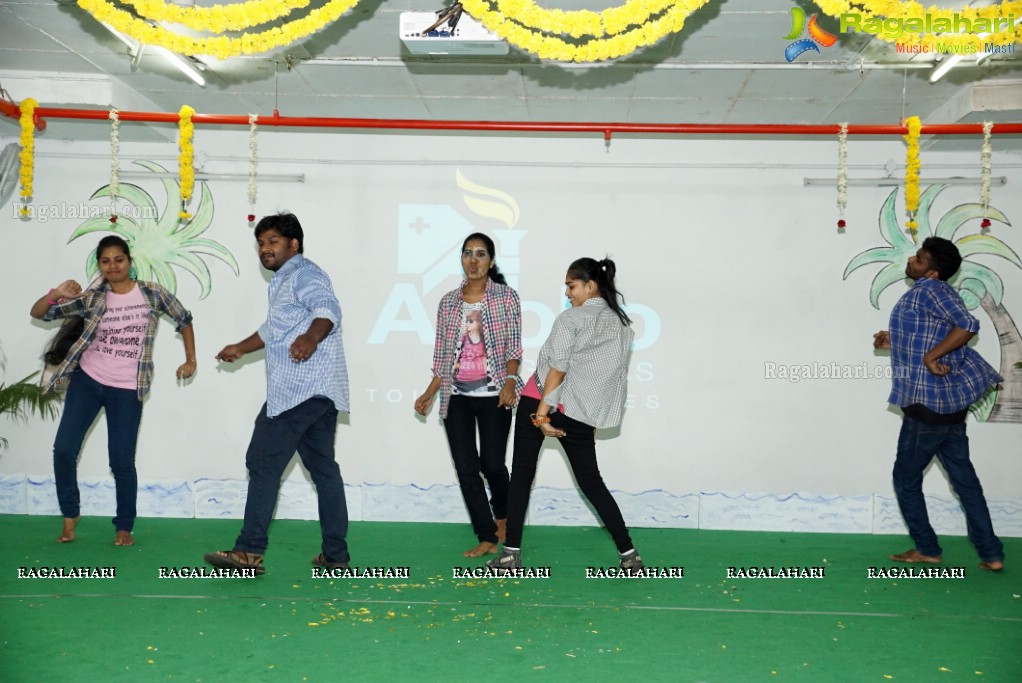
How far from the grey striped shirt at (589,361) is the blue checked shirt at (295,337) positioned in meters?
1.01

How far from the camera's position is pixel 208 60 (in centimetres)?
518

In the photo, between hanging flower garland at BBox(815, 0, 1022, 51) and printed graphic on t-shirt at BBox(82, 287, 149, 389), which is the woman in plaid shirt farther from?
hanging flower garland at BBox(815, 0, 1022, 51)

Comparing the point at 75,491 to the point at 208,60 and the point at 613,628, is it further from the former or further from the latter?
the point at 613,628

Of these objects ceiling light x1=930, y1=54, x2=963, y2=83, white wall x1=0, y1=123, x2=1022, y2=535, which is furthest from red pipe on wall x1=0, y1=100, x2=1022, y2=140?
white wall x1=0, y1=123, x2=1022, y2=535

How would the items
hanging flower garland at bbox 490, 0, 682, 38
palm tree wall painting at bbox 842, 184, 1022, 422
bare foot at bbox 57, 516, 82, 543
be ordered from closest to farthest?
hanging flower garland at bbox 490, 0, 682, 38, bare foot at bbox 57, 516, 82, 543, palm tree wall painting at bbox 842, 184, 1022, 422

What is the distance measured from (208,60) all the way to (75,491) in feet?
8.13

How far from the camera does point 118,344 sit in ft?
16.7

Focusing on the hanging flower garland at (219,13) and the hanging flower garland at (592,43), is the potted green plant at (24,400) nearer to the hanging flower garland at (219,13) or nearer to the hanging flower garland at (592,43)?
the hanging flower garland at (219,13)

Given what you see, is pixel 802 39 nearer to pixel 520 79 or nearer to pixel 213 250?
pixel 520 79

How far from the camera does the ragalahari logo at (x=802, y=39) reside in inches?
173

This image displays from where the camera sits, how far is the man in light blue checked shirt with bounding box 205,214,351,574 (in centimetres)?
428

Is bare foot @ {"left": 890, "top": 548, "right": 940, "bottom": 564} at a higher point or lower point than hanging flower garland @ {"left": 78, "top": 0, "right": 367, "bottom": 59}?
lower

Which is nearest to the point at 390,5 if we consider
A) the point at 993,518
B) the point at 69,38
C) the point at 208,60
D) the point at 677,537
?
the point at 208,60

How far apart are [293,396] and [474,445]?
45.0 inches
